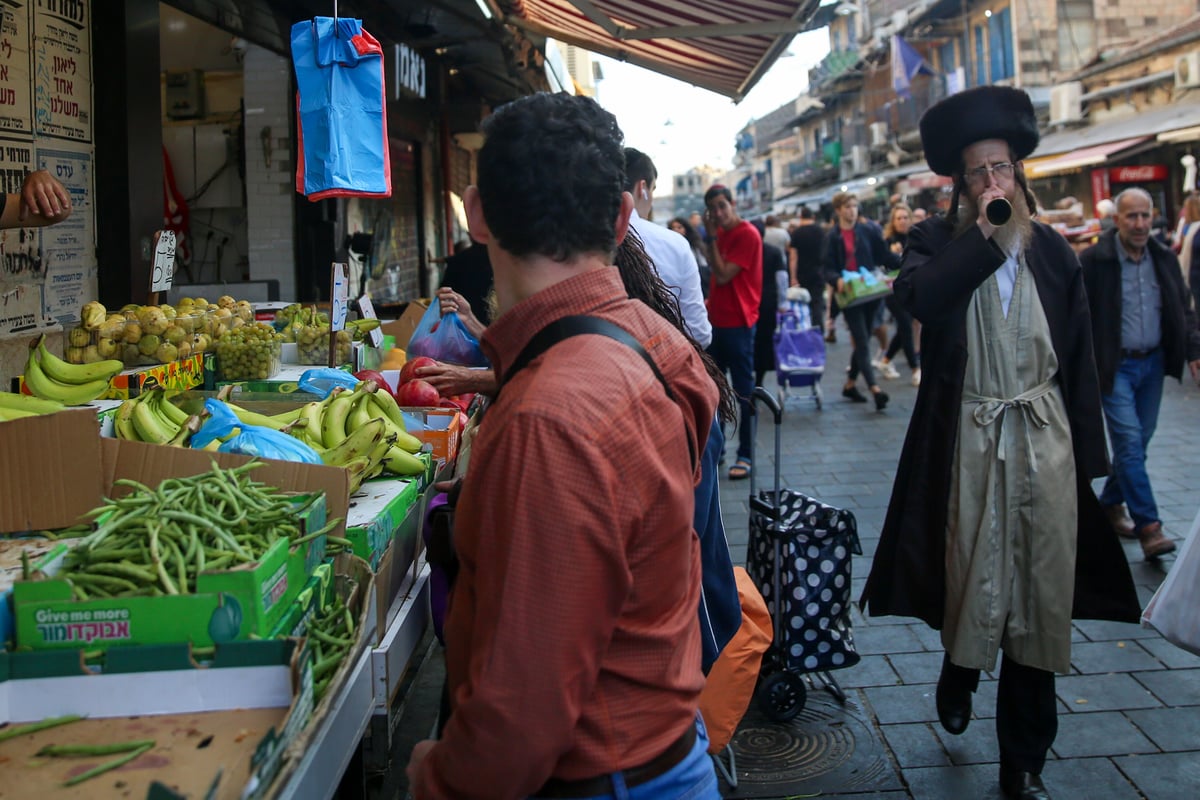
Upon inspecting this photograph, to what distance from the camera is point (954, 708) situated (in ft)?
12.7

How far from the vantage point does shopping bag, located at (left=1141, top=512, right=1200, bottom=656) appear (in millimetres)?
3178

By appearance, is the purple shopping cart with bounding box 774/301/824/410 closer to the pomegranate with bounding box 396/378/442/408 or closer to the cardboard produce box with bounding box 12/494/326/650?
the pomegranate with bounding box 396/378/442/408

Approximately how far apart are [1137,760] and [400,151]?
9.52m

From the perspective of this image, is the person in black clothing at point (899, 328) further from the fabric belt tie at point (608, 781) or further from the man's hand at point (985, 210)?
the fabric belt tie at point (608, 781)

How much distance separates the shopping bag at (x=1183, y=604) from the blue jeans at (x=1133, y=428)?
9.61 feet

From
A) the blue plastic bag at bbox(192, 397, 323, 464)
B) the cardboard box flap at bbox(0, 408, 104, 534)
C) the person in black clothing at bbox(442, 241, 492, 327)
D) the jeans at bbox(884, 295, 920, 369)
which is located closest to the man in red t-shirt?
the person in black clothing at bbox(442, 241, 492, 327)

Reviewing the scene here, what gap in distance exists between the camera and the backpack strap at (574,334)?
1.59 metres

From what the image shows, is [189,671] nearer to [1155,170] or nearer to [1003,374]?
[1003,374]

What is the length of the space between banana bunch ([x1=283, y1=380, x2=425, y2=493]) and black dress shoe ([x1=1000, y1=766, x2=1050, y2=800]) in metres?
2.23

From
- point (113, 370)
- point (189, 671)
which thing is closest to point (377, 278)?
point (113, 370)

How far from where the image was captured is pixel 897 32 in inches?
1617

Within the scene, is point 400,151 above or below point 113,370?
above

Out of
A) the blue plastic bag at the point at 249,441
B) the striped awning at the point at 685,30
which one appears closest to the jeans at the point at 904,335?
the striped awning at the point at 685,30

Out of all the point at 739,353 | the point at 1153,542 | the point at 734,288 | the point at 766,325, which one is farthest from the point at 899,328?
the point at 1153,542
